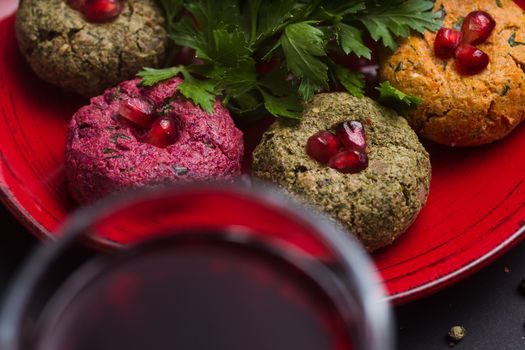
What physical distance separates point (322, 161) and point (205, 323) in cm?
125

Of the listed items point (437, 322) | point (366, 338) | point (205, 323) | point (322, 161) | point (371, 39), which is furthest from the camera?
point (371, 39)

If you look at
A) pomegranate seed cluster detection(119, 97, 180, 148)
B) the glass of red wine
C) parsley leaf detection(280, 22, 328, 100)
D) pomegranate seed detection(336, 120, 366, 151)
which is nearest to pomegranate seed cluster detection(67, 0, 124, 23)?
pomegranate seed cluster detection(119, 97, 180, 148)

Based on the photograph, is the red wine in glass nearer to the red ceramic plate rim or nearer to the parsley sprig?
the red ceramic plate rim

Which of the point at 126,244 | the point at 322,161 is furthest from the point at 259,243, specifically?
the point at 322,161

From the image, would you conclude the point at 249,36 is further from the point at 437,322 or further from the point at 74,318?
the point at 74,318

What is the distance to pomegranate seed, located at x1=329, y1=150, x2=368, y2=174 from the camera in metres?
2.42

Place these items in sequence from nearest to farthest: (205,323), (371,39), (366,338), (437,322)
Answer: (366,338)
(205,323)
(437,322)
(371,39)

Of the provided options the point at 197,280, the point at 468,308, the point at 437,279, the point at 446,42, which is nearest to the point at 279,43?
the point at 446,42

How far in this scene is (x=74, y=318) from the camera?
1.24 m

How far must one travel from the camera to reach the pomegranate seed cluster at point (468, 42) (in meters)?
2.65

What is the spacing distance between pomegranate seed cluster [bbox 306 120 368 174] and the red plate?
32cm

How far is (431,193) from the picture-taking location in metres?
2.73

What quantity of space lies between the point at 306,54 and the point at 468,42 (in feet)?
1.90

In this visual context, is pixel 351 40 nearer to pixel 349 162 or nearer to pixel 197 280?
pixel 349 162
